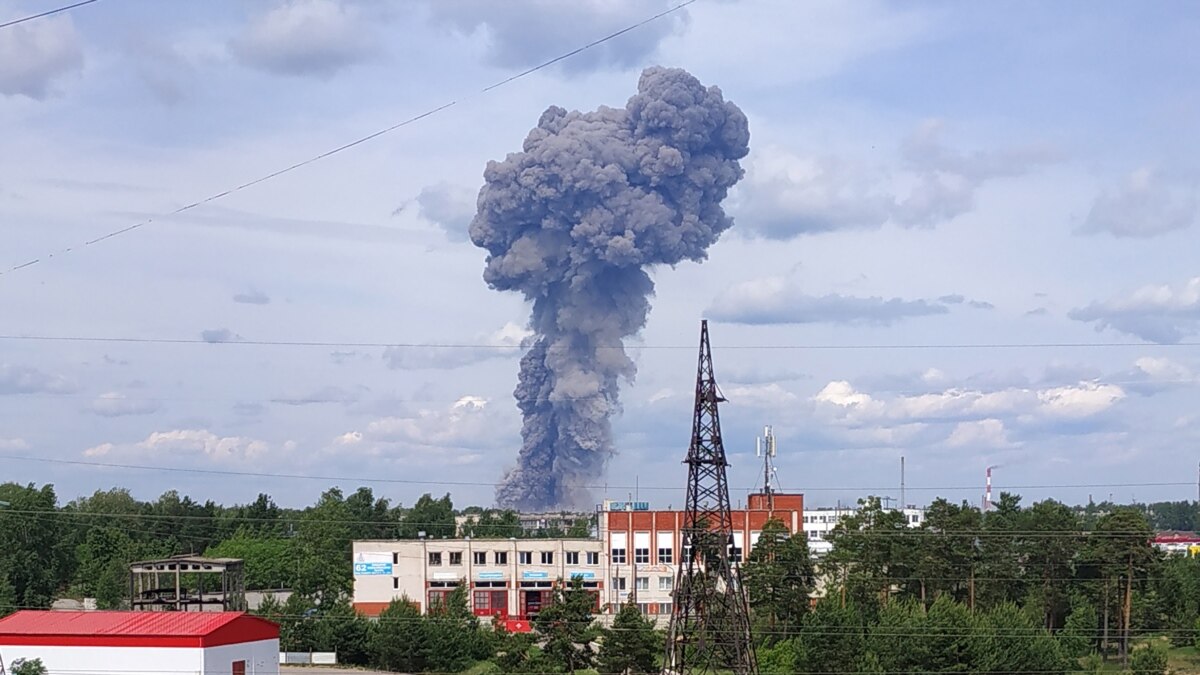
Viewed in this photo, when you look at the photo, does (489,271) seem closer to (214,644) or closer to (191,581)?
(191,581)

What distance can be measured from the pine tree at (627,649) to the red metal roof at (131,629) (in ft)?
72.5

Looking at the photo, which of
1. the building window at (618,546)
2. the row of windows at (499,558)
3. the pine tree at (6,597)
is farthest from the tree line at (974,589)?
the pine tree at (6,597)

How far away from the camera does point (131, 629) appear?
42500 millimetres

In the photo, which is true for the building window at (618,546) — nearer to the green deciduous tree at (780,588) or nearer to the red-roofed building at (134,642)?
the green deciduous tree at (780,588)

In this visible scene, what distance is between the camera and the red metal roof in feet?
138

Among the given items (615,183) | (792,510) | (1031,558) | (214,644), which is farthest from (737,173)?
(214,644)

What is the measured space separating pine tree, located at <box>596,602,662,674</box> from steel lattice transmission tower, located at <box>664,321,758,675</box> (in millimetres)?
4930

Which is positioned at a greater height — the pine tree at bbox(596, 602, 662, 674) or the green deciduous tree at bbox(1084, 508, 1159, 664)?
the green deciduous tree at bbox(1084, 508, 1159, 664)

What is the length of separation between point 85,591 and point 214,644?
240ft

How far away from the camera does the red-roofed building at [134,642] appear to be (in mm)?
41938

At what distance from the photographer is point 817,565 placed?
8044cm

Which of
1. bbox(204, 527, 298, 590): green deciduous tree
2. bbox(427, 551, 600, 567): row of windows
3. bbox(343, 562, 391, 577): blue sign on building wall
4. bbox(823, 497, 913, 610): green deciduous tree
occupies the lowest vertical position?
bbox(204, 527, 298, 590): green deciduous tree

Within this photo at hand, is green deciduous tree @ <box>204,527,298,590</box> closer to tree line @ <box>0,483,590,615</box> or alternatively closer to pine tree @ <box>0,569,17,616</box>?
tree line @ <box>0,483,590,615</box>

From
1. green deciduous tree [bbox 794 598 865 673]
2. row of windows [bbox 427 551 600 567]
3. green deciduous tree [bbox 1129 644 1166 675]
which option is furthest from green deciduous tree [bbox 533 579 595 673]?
row of windows [bbox 427 551 600 567]
